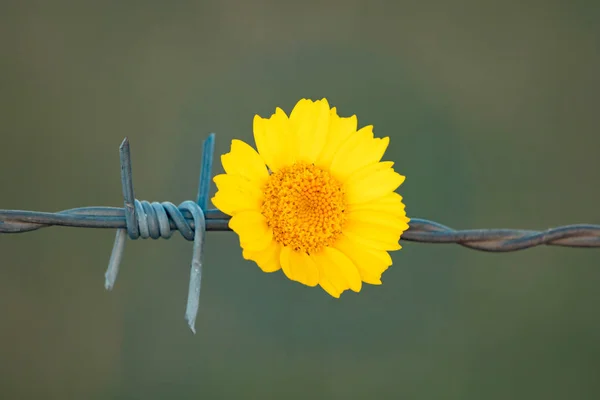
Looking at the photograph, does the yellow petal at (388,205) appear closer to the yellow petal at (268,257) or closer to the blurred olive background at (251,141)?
the yellow petal at (268,257)

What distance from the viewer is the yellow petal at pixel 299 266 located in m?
0.73

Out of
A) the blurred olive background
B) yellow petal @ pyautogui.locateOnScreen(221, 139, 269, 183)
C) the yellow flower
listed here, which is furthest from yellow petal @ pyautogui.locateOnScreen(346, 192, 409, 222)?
the blurred olive background

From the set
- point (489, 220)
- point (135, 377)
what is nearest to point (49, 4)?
point (135, 377)

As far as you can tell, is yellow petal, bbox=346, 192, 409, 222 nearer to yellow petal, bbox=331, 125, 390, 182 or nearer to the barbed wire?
yellow petal, bbox=331, 125, 390, 182

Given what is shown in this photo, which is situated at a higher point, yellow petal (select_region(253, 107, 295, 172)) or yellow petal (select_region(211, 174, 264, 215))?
yellow petal (select_region(253, 107, 295, 172))

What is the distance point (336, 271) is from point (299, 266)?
39mm

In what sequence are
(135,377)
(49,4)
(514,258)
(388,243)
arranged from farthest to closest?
(49,4), (514,258), (135,377), (388,243)

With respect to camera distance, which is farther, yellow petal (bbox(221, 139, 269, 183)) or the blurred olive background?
the blurred olive background

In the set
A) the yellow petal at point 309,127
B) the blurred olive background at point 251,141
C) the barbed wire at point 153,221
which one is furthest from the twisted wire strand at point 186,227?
the blurred olive background at point 251,141

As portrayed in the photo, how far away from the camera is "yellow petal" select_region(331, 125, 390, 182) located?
0.76m

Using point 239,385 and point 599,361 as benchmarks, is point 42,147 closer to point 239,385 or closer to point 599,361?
point 239,385

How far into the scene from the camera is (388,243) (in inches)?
30.0

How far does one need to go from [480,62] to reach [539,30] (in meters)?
0.31

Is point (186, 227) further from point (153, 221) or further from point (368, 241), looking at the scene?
point (368, 241)
